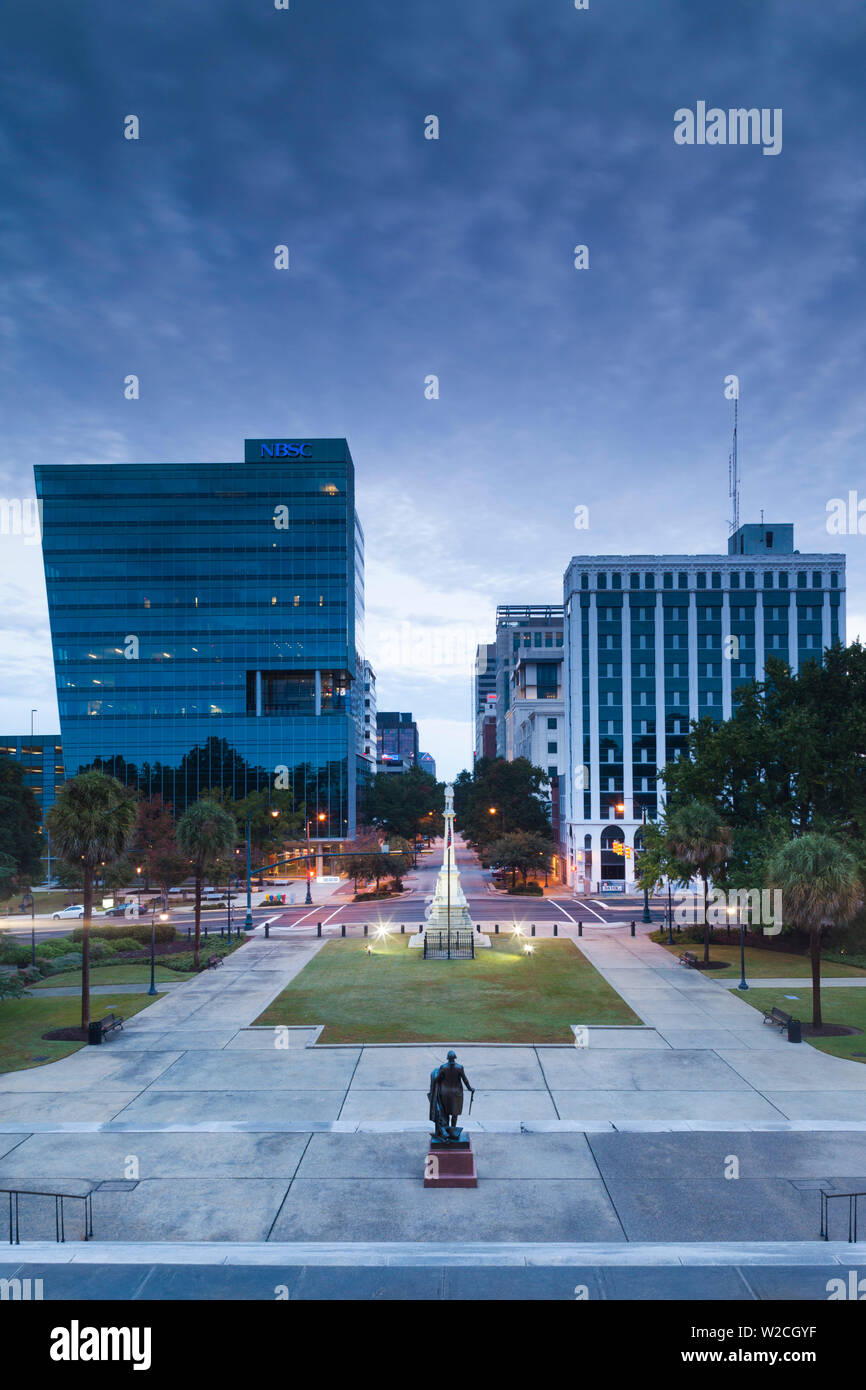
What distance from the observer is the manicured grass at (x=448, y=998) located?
2609cm

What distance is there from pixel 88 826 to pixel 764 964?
29.9 m

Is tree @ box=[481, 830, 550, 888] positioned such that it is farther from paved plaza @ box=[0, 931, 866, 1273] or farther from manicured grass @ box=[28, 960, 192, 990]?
paved plaza @ box=[0, 931, 866, 1273]

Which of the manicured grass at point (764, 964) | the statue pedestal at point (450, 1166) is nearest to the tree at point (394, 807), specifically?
the manicured grass at point (764, 964)

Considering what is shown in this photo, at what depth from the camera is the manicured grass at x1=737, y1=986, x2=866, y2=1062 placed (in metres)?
23.9

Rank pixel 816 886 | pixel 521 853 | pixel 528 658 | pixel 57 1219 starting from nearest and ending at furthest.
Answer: pixel 57 1219 → pixel 816 886 → pixel 521 853 → pixel 528 658

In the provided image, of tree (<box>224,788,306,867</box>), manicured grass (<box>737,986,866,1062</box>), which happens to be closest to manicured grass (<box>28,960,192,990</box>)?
manicured grass (<box>737,986,866,1062</box>)

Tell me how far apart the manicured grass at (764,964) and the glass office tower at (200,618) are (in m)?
68.6

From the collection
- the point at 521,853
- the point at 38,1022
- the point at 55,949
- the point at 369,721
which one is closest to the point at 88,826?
the point at 38,1022

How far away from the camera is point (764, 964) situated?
3775 cm

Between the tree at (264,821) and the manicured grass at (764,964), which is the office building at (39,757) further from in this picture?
the manicured grass at (764,964)

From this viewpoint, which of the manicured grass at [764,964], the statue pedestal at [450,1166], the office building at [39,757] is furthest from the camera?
the office building at [39,757]

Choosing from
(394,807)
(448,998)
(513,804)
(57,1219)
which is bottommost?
(394,807)

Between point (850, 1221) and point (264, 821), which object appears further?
point (264, 821)

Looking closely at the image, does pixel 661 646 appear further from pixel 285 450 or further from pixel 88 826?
pixel 88 826
